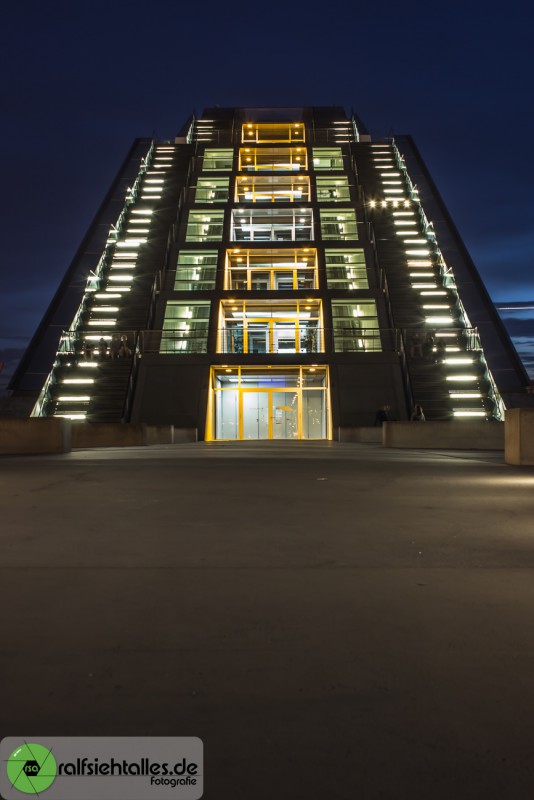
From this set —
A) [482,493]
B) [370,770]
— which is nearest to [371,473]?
[482,493]

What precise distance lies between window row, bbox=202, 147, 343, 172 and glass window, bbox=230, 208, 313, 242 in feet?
27.3

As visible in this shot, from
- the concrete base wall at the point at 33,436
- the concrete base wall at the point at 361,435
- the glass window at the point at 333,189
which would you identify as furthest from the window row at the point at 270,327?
the concrete base wall at the point at 33,436

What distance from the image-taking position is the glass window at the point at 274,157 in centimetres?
4853

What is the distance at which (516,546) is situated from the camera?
17.6 feet

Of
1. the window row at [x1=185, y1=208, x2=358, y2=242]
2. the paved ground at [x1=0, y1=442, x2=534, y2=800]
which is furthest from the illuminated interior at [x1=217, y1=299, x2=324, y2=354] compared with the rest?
the paved ground at [x1=0, y1=442, x2=534, y2=800]

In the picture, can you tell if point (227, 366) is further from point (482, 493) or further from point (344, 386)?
point (482, 493)

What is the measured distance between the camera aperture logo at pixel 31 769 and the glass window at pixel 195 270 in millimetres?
31626

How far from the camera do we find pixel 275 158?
4969 cm

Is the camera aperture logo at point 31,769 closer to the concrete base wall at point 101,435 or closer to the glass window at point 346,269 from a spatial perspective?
the concrete base wall at point 101,435

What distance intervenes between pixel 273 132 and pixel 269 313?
30.0 metres

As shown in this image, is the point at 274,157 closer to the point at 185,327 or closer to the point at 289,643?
the point at 185,327

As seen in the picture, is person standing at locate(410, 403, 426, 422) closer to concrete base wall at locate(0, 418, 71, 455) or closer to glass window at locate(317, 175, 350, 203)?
concrete base wall at locate(0, 418, 71, 455)

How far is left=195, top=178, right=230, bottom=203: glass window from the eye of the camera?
42.2 metres

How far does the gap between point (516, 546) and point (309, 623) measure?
2.61 m
